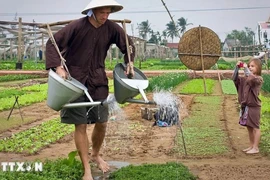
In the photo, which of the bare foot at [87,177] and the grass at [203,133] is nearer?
the bare foot at [87,177]

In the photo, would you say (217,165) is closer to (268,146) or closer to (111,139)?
(268,146)

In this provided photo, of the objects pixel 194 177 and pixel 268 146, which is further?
pixel 268 146

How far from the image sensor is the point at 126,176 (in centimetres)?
455

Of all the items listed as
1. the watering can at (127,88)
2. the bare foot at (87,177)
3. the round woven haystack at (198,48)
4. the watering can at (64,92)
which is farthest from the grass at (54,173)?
the round woven haystack at (198,48)

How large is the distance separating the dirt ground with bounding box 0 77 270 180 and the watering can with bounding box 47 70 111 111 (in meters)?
1.35

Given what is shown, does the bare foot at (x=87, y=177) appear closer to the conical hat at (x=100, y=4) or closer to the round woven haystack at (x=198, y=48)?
the conical hat at (x=100, y=4)

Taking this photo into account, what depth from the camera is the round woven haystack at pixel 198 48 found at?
12.8 meters

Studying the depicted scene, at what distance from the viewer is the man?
15.5 feet

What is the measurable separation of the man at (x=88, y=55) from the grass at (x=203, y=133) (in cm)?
153

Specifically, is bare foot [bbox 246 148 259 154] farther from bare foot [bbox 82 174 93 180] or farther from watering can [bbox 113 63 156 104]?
bare foot [bbox 82 174 93 180]

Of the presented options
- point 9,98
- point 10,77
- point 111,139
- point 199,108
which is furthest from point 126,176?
point 10,77

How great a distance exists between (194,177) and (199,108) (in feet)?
20.1

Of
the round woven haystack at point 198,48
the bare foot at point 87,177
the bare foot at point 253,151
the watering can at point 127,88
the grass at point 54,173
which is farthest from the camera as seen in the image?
the round woven haystack at point 198,48

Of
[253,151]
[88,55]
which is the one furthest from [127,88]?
[253,151]
